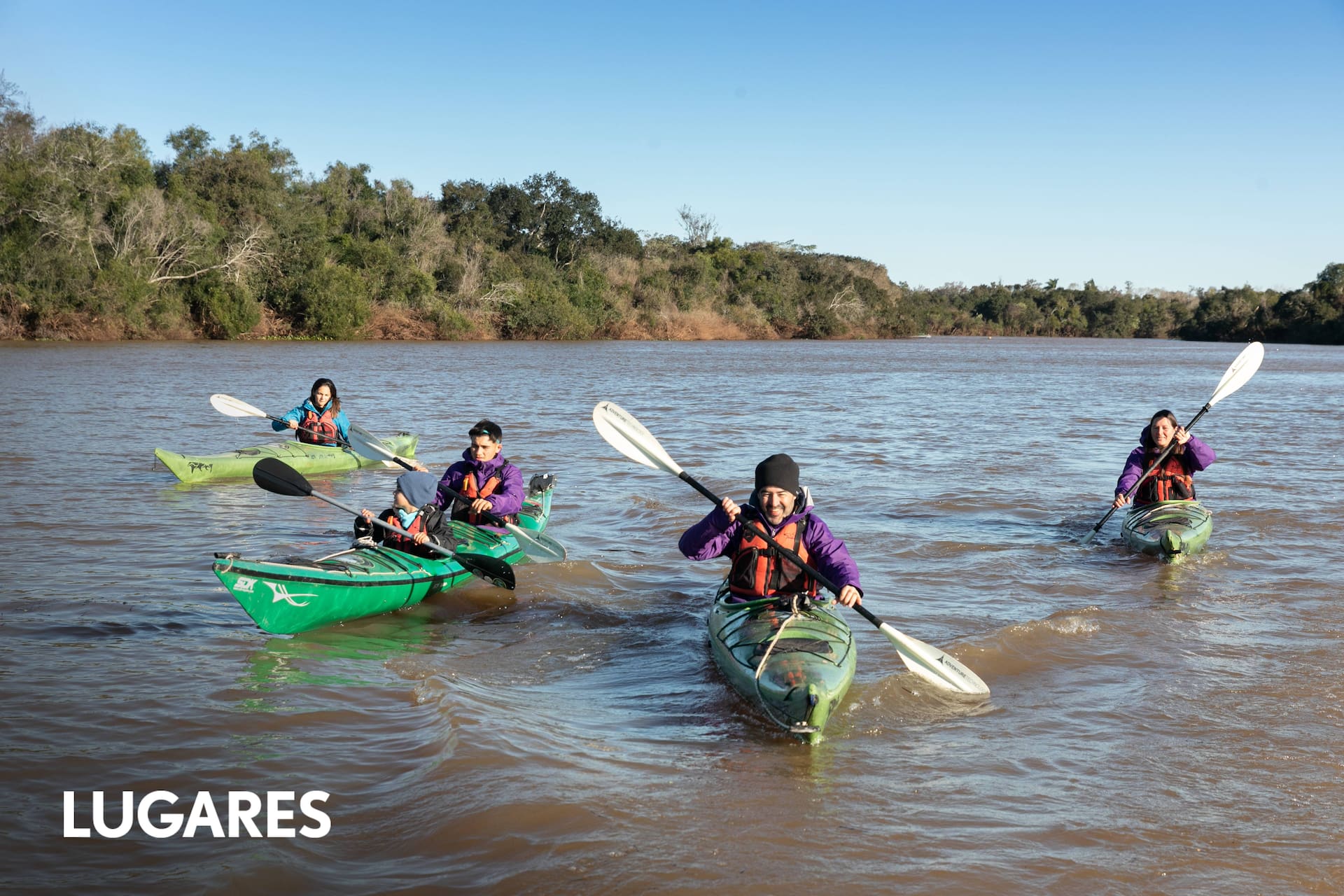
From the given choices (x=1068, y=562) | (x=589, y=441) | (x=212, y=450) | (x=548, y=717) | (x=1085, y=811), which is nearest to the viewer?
(x=1085, y=811)

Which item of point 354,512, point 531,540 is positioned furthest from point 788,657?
point 531,540

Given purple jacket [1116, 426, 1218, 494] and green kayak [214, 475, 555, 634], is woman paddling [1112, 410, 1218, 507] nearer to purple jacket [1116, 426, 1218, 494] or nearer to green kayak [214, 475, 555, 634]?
purple jacket [1116, 426, 1218, 494]

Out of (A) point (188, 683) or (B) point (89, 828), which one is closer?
(B) point (89, 828)

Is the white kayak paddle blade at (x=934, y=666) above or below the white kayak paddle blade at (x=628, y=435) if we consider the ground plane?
below

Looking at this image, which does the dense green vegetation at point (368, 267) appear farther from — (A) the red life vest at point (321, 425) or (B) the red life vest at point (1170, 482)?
(B) the red life vest at point (1170, 482)

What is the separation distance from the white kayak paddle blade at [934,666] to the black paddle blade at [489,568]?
2586mm

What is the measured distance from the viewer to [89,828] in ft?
12.0

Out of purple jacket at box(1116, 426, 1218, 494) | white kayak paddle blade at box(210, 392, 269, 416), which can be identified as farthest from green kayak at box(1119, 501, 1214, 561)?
white kayak paddle blade at box(210, 392, 269, 416)

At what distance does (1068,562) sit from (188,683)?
6.27m

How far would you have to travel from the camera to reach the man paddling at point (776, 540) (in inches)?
204

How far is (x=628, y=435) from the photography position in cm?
643

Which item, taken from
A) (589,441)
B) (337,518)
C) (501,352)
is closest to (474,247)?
(501,352)

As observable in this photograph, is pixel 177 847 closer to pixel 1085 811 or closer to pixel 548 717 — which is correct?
pixel 548 717

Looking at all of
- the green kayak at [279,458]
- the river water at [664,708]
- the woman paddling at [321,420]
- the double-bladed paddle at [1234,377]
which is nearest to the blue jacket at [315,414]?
the woman paddling at [321,420]
